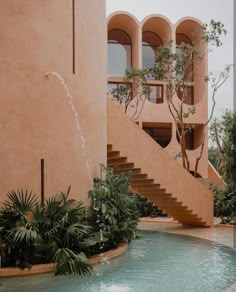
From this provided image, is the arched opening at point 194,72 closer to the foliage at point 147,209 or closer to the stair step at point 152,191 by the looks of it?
the foliage at point 147,209

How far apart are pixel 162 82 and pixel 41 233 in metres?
20.9

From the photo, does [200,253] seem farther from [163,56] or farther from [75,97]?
[163,56]

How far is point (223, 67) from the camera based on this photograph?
20.9 metres

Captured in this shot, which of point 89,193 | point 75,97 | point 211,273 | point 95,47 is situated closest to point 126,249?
point 89,193

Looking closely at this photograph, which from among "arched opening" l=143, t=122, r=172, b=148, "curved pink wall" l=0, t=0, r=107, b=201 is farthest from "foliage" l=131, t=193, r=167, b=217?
"arched opening" l=143, t=122, r=172, b=148

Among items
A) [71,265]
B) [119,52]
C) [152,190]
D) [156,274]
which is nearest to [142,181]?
[152,190]

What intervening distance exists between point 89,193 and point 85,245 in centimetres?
176

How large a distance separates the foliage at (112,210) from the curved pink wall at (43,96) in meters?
0.36

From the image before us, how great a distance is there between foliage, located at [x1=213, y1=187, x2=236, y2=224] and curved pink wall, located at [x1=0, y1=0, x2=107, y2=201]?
22.5 ft

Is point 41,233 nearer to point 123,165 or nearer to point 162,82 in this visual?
point 123,165

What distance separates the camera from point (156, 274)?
25.8ft

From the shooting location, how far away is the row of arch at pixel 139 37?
28172 mm

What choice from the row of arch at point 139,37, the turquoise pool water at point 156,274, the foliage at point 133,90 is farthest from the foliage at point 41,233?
the row of arch at point 139,37

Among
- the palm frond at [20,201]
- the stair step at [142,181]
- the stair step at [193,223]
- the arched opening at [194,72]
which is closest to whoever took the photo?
the palm frond at [20,201]
